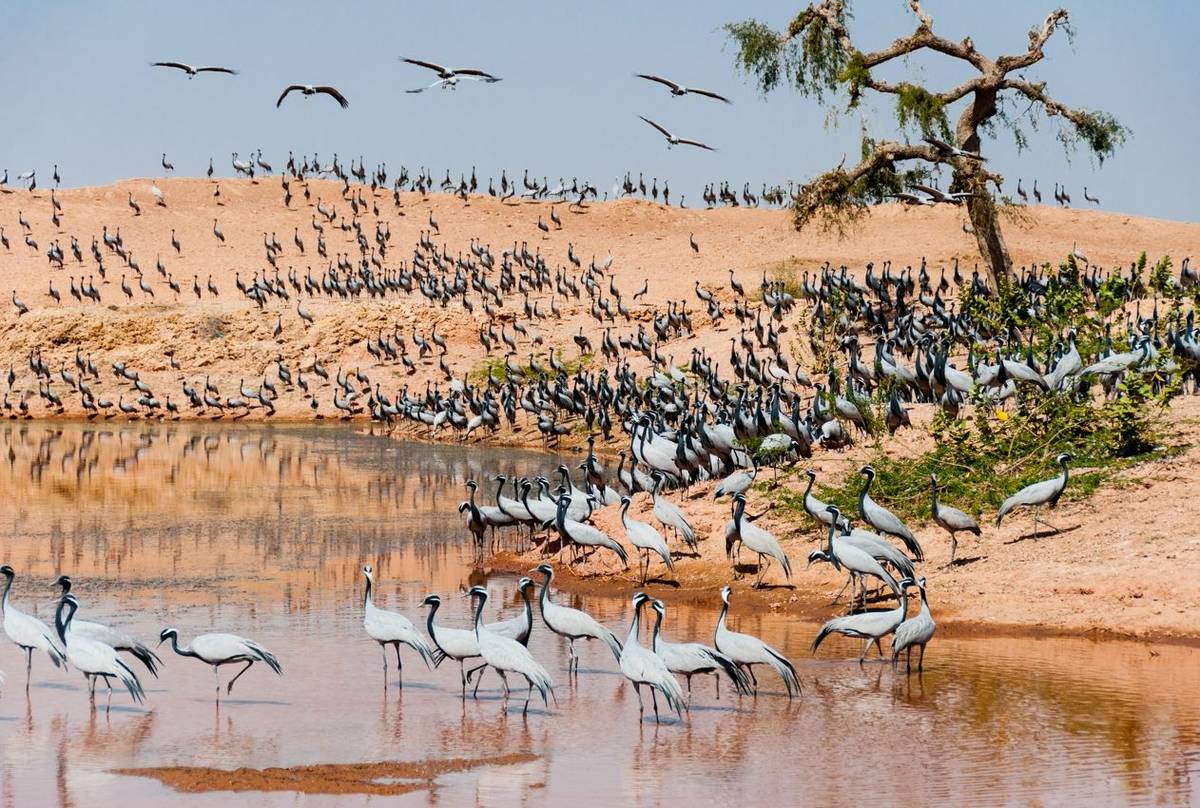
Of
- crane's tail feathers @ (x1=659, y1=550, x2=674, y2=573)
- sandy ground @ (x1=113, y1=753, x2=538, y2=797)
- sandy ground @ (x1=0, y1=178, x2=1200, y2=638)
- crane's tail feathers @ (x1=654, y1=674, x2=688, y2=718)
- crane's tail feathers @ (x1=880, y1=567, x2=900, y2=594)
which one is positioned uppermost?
sandy ground @ (x1=0, y1=178, x2=1200, y2=638)

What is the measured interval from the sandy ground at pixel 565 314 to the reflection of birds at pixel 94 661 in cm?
643

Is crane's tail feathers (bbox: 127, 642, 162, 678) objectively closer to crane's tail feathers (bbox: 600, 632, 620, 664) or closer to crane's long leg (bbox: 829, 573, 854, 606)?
crane's tail feathers (bbox: 600, 632, 620, 664)

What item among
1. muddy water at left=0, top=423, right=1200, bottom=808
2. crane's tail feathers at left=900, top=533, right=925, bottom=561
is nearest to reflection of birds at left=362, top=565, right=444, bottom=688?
muddy water at left=0, top=423, right=1200, bottom=808

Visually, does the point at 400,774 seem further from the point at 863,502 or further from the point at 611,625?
the point at 863,502

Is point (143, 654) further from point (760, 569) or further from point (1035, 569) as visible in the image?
point (1035, 569)

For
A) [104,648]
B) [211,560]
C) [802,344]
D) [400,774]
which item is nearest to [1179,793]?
[400,774]

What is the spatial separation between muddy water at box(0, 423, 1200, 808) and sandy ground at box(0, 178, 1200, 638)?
107 cm

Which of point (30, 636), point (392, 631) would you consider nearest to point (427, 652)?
point (392, 631)

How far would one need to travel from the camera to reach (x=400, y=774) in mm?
9789

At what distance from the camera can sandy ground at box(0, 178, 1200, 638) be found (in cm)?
1474

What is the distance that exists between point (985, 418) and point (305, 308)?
3328 centimetres

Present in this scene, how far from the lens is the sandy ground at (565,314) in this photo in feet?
48.4

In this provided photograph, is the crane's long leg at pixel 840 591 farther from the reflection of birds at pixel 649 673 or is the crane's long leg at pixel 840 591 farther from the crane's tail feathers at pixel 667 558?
the reflection of birds at pixel 649 673

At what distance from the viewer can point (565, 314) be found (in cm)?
4738
